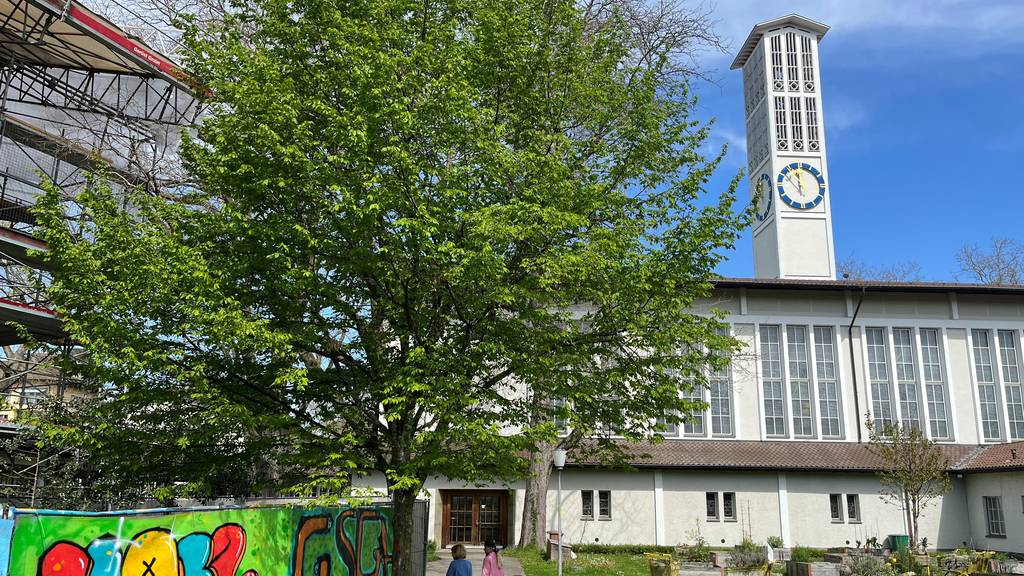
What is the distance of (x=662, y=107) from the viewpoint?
14.7 metres

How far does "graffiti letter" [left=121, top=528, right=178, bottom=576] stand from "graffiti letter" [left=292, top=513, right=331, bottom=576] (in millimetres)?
2366

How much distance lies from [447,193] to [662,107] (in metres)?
6.10

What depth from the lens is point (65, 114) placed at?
22625 millimetres

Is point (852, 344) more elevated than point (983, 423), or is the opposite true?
point (852, 344)

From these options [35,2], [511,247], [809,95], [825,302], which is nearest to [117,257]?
[511,247]

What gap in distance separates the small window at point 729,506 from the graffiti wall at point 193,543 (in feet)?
66.5

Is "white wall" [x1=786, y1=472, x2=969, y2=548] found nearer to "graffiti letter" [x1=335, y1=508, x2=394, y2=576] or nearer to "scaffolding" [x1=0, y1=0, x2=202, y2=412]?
"graffiti letter" [x1=335, y1=508, x2=394, y2=576]

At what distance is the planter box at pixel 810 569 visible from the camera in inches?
756

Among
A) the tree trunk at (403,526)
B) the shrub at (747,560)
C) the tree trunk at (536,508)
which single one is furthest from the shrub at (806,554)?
the tree trunk at (403,526)

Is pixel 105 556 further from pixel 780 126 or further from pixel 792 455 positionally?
pixel 780 126

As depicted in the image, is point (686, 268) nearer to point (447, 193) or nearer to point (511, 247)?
point (511, 247)

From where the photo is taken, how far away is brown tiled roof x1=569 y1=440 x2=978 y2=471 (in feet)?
97.3

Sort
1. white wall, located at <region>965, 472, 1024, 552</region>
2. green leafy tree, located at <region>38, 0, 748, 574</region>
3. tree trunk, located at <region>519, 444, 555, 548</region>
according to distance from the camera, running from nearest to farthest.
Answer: green leafy tree, located at <region>38, 0, 748, 574</region>
tree trunk, located at <region>519, 444, 555, 548</region>
white wall, located at <region>965, 472, 1024, 552</region>

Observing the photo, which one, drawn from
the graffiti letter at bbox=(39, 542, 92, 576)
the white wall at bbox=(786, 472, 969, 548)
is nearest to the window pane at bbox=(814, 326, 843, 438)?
the white wall at bbox=(786, 472, 969, 548)
